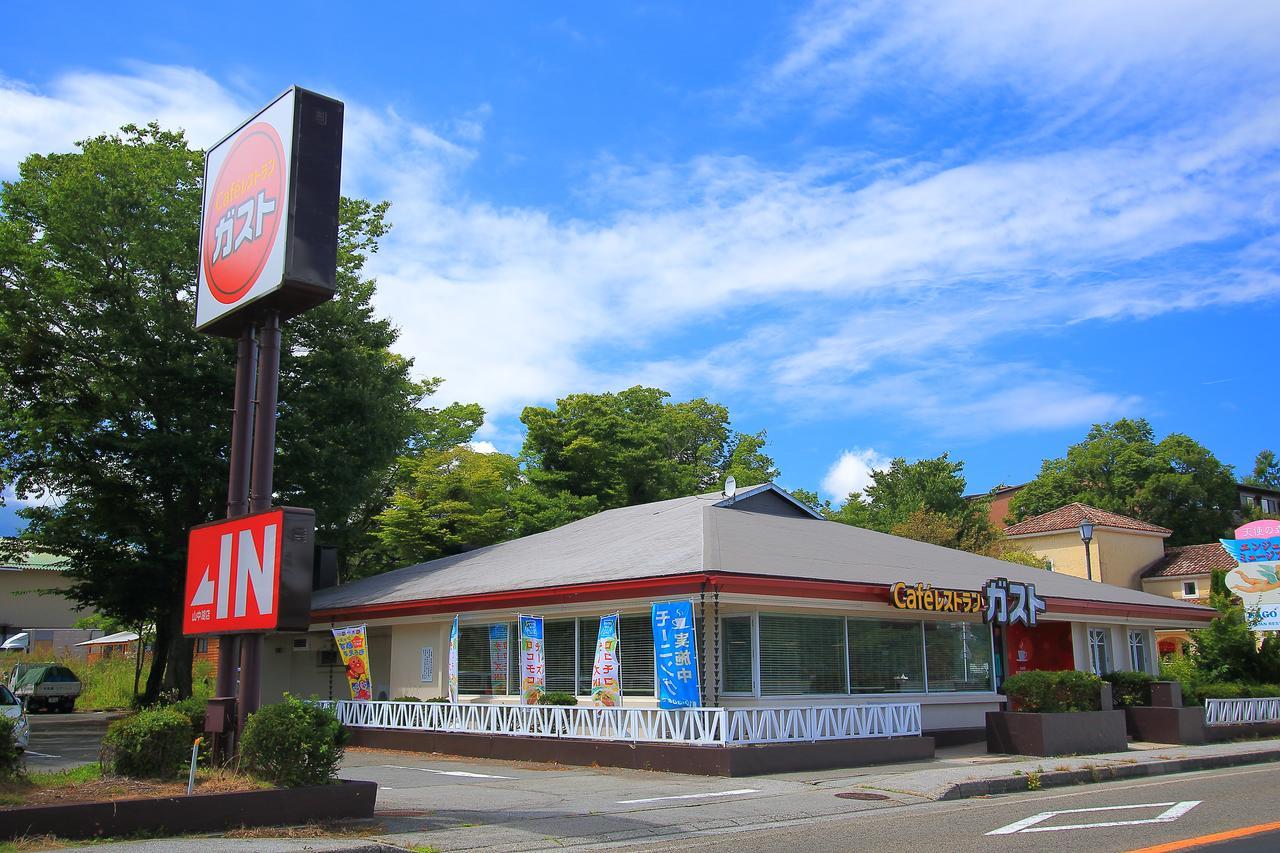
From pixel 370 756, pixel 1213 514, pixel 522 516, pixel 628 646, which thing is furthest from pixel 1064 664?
pixel 1213 514

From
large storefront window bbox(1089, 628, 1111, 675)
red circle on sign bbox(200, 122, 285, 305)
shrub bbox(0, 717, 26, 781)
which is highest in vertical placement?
red circle on sign bbox(200, 122, 285, 305)

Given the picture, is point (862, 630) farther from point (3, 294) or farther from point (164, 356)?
point (3, 294)

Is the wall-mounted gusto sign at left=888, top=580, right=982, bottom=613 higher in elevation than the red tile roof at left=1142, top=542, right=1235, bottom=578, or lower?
lower

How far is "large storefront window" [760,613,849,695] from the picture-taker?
18281 millimetres

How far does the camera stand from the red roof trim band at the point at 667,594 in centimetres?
1684

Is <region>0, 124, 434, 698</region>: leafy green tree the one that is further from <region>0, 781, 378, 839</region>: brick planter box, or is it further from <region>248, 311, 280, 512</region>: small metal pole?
<region>0, 781, 378, 839</region>: brick planter box

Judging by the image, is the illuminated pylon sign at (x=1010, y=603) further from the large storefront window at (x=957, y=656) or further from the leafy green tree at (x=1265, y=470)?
the leafy green tree at (x=1265, y=470)

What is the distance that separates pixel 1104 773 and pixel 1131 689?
674 cm

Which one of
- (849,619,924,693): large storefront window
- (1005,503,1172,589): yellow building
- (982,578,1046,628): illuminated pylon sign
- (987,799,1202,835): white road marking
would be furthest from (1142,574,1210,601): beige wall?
(987,799,1202,835): white road marking

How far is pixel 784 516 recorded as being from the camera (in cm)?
2691

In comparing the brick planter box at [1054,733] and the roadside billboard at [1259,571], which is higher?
the roadside billboard at [1259,571]

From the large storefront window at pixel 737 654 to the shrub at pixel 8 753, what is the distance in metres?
10.8

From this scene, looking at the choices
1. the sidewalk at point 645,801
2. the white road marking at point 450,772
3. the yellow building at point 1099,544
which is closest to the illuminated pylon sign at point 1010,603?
the sidewalk at point 645,801

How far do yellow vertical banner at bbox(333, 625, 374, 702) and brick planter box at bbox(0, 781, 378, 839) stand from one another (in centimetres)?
1196
